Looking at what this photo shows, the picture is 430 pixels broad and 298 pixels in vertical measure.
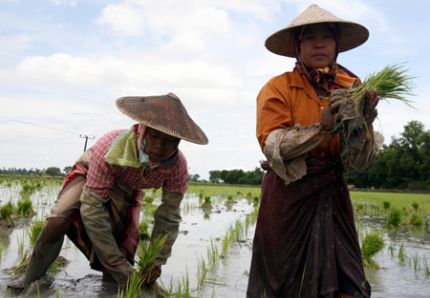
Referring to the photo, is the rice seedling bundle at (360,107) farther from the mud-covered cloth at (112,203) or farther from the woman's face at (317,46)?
the mud-covered cloth at (112,203)

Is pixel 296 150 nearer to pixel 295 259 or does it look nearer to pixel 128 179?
pixel 295 259

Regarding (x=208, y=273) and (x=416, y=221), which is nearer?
(x=208, y=273)

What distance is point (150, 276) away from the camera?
2973mm

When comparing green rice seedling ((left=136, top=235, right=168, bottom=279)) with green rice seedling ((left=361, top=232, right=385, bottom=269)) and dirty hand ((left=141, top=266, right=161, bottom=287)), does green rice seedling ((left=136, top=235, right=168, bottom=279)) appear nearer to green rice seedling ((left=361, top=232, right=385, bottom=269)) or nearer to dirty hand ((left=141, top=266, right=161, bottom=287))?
dirty hand ((left=141, top=266, right=161, bottom=287))

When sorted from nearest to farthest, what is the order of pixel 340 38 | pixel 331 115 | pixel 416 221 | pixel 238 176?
1. pixel 331 115
2. pixel 340 38
3. pixel 416 221
4. pixel 238 176

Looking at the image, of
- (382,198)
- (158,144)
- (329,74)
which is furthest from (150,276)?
(382,198)

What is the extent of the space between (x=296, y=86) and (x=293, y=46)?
37cm

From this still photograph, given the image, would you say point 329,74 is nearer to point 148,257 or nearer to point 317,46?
point 317,46

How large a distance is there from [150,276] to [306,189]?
1.18 metres

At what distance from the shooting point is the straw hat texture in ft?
8.46

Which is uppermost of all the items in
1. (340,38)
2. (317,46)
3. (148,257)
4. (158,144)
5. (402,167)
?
(402,167)

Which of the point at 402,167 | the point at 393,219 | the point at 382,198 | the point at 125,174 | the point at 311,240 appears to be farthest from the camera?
the point at 402,167

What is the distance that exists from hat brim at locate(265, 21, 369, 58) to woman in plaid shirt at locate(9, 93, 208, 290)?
1.96 feet

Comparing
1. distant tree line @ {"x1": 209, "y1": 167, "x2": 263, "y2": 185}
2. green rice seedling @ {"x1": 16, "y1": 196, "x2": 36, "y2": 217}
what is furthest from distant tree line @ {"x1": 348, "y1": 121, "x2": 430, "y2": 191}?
green rice seedling @ {"x1": 16, "y1": 196, "x2": 36, "y2": 217}
